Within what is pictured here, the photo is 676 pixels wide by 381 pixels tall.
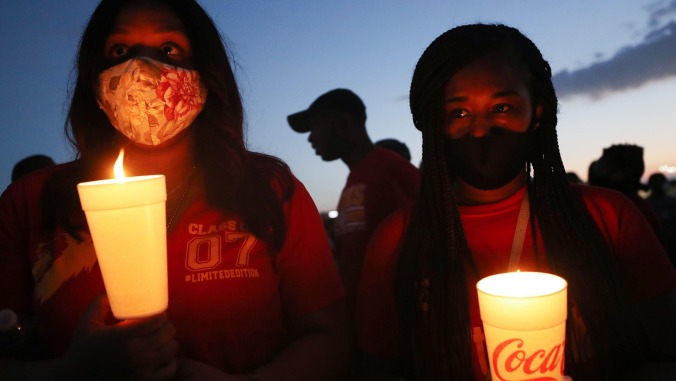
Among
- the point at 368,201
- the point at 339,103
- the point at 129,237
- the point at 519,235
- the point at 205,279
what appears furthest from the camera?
the point at 339,103

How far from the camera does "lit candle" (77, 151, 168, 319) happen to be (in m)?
1.32

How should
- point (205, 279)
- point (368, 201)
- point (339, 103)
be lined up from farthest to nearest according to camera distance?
point (339, 103) < point (368, 201) < point (205, 279)

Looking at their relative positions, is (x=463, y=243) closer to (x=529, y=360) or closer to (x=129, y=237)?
(x=529, y=360)

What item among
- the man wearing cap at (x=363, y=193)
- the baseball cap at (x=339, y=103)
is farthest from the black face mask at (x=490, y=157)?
the baseball cap at (x=339, y=103)

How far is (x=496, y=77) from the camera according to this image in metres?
2.28

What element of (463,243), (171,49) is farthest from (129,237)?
(463,243)

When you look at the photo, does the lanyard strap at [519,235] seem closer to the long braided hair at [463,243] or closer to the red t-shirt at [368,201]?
the long braided hair at [463,243]

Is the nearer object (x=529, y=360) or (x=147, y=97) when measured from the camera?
(x=529, y=360)

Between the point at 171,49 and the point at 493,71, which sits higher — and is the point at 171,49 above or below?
above

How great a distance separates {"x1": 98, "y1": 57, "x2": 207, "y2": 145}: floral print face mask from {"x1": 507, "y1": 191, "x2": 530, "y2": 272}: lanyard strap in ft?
4.76

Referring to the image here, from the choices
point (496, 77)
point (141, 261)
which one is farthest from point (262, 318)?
point (496, 77)

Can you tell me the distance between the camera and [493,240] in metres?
2.31

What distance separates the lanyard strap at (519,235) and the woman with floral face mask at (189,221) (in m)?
0.70

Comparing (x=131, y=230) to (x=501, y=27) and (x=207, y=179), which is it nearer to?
(x=207, y=179)
